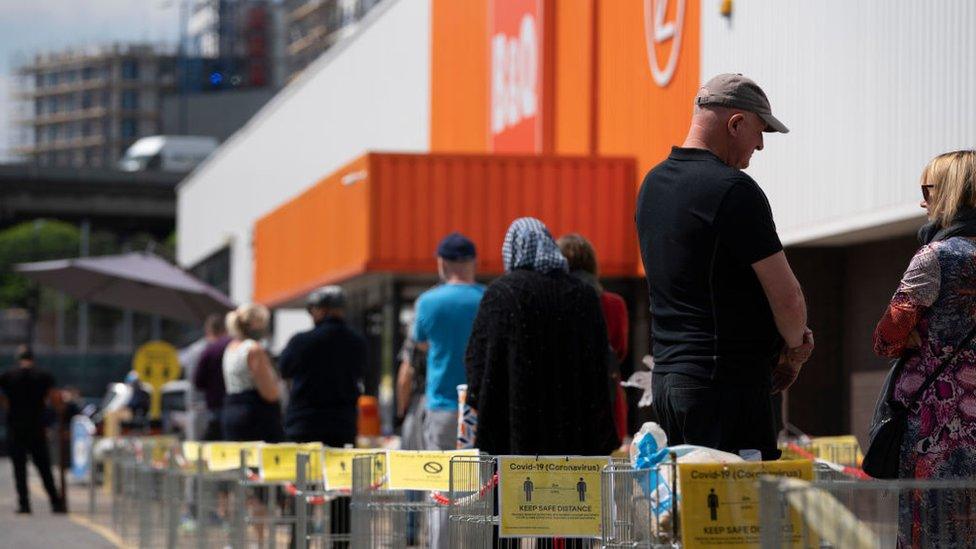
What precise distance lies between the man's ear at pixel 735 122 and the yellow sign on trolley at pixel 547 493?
1102 millimetres

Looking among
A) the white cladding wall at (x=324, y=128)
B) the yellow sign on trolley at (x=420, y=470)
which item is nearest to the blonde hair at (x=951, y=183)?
the yellow sign on trolley at (x=420, y=470)

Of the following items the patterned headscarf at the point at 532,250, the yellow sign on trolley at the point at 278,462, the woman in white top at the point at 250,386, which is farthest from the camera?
the woman in white top at the point at 250,386

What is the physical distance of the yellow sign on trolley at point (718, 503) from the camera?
14.2ft

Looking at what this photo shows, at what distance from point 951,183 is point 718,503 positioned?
1593mm

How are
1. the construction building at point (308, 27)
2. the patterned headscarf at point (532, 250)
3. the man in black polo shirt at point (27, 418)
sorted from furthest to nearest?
the construction building at point (308, 27)
the man in black polo shirt at point (27, 418)
the patterned headscarf at point (532, 250)

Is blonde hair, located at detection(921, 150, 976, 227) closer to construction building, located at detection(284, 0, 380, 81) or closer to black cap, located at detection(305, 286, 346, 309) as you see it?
black cap, located at detection(305, 286, 346, 309)

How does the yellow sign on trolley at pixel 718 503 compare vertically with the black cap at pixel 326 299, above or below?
below

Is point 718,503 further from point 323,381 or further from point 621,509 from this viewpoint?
point 323,381

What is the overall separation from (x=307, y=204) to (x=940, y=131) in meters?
12.3

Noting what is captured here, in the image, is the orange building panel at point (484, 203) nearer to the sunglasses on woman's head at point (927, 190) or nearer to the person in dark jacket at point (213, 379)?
the person in dark jacket at point (213, 379)

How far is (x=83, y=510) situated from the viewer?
20.1 meters

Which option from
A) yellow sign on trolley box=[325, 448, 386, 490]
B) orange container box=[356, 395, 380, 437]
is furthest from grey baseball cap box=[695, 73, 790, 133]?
orange container box=[356, 395, 380, 437]

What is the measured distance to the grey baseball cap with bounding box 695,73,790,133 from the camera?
5.27 meters

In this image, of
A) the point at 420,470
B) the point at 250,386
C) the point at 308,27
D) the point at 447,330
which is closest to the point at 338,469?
the point at 420,470
